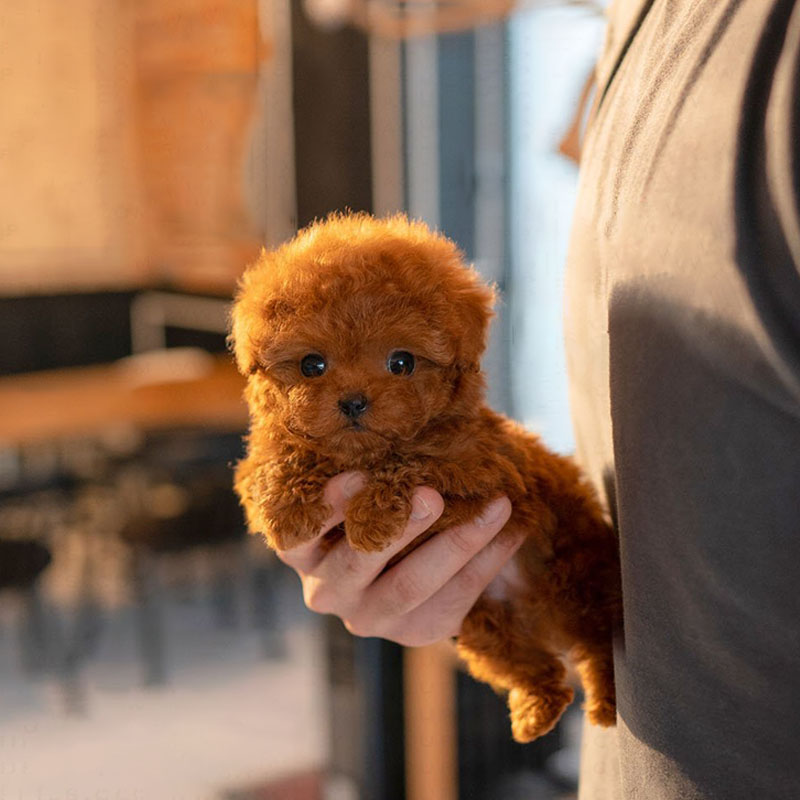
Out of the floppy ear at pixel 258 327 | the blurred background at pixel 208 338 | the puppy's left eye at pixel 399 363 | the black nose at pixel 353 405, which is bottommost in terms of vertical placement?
the blurred background at pixel 208 338

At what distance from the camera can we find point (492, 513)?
75cm

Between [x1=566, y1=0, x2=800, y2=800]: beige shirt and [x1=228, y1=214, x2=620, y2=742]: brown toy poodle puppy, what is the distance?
0.41 ft

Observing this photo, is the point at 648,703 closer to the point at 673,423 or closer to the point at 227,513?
the point at 673,423

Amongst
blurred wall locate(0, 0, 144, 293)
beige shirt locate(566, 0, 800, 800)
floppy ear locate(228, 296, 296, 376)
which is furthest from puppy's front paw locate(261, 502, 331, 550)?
blurred wall locate(0, 0, 144, 293)

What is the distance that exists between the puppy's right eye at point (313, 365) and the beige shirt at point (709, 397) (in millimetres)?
202

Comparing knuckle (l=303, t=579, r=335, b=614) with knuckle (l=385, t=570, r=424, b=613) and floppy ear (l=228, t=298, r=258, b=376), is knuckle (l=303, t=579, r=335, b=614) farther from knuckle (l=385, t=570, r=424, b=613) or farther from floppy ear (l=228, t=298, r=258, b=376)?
floppy ear (l=228, t=298, r=258, b=376)

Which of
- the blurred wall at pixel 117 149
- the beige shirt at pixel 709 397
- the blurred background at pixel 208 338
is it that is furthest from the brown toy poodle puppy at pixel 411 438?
the blurred wall at pixel 117 149

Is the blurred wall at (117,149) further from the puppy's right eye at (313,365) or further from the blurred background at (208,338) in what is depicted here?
the puppy's right eye at (313,365)

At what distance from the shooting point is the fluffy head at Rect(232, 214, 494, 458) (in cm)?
72

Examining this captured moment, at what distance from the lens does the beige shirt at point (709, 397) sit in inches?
20.5

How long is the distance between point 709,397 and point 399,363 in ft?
0.80

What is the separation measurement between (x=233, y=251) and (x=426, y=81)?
2025 mm

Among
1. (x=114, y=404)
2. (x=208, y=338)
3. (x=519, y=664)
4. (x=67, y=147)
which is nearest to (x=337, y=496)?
(x=519, y=664)

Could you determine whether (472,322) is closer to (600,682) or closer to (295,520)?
(295,520)
